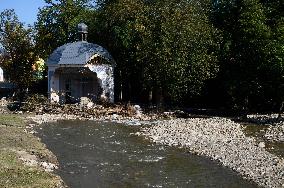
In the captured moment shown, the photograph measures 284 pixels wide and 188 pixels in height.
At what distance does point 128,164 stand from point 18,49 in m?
39.2

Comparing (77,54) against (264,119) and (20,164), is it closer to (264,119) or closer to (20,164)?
(264,119)

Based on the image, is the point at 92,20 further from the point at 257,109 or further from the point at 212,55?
the point at 257,109

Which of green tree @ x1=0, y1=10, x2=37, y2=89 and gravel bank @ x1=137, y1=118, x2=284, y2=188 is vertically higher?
green tree @ x1=0, y1=10, x2=37, y2=89

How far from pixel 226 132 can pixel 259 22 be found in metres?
12.3

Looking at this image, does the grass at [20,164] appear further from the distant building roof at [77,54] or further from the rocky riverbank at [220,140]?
the distant building roof at [77,54]

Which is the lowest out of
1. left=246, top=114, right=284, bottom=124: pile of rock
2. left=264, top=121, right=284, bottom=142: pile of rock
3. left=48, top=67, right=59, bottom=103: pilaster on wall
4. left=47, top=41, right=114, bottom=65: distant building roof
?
left=264, top=121, right=284, bottom=142: pile of rock

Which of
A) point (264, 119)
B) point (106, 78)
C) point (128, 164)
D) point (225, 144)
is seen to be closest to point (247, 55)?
point (264, 119)

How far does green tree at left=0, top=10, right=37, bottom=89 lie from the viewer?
55.8 metres

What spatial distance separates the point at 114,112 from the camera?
41.3m

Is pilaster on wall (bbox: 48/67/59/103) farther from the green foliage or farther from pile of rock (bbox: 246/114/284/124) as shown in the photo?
pile of rock (bbox: 246/114/284/124)

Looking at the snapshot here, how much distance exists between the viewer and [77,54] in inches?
1885

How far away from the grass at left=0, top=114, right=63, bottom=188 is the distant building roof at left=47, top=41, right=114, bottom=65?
20.8 metres

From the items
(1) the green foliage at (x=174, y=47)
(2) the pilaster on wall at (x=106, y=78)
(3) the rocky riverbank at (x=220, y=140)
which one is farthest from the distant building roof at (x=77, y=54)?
(3) the rocky riverbank at (x=220, y=140)

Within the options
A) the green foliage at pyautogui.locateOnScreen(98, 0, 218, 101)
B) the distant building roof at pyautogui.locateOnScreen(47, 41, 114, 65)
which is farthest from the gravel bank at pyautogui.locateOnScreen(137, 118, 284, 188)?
the distant building roof at pyautogui.locateOnScreen(47, 41, 114, 65)
